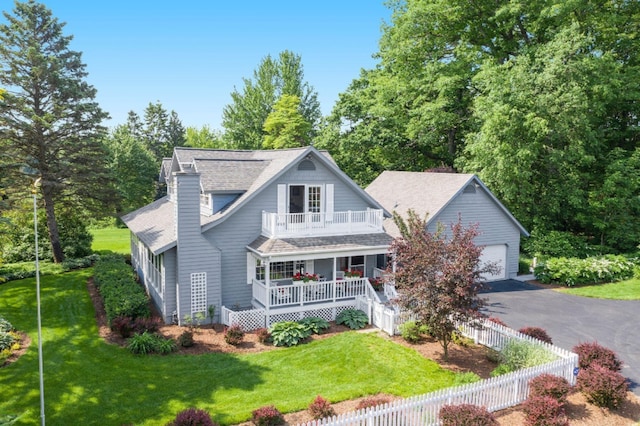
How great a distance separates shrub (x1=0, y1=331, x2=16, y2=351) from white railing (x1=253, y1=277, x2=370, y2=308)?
8.78m

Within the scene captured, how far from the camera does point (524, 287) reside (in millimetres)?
23734

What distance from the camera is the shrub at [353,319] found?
17.5 metres

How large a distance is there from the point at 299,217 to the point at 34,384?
1120 centimetres

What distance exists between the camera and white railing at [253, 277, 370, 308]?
1755 centimetres

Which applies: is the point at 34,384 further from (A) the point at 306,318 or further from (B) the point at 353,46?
(B) the point at 353,46

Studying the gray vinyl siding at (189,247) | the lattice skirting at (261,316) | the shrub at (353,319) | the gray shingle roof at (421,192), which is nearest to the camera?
the gray vinyl siding at (189,247)

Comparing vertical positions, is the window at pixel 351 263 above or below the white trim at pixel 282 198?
below

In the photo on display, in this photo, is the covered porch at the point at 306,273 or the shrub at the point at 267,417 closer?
the shrub at the point at 267,417

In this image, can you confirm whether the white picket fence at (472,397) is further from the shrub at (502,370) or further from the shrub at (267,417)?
the shrub at (502,370)

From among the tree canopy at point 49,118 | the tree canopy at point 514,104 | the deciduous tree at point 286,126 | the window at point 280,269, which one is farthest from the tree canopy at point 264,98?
the window at point 280,269

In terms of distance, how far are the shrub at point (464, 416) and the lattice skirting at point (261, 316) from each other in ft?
28.4

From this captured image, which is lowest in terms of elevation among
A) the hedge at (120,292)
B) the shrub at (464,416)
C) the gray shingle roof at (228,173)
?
the shrub at (464,416)

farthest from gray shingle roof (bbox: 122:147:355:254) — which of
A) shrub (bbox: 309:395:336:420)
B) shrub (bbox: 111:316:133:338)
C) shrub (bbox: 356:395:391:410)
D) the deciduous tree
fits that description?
the deciduous tree

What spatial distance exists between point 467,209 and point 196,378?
17459 millimetres
